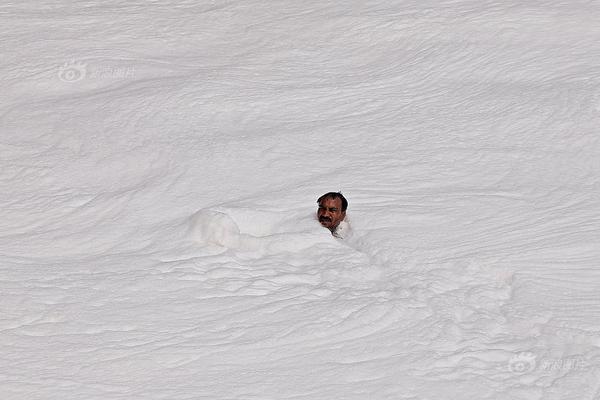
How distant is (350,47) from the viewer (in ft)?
28.7

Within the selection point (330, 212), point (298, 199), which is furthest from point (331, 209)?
point (298, 199)

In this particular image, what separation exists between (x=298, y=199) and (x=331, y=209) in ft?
1.38

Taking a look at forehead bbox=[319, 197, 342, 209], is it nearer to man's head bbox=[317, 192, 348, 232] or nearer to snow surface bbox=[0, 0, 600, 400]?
man's head bbox=[317, 192, 348, 232]

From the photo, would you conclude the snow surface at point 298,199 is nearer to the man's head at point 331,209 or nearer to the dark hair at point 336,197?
the man's head at point 331,209

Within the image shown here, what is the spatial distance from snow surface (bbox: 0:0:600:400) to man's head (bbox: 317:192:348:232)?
0.20ft

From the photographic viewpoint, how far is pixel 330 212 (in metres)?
6.48

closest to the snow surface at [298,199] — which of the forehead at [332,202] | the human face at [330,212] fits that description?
the human face at [330,212]

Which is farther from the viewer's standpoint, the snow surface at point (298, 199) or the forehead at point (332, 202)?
the forehead at point (332, 202)

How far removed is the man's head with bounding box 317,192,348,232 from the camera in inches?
255

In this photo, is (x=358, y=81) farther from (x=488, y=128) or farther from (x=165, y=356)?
(x=165, y=356)

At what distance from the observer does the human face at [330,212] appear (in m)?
6.47

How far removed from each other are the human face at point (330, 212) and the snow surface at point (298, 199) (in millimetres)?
57

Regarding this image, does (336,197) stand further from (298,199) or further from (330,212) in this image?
(298,199)

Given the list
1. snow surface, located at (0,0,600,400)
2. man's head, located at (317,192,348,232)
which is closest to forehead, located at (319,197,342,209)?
man's head, located at (317,192,348,232)
